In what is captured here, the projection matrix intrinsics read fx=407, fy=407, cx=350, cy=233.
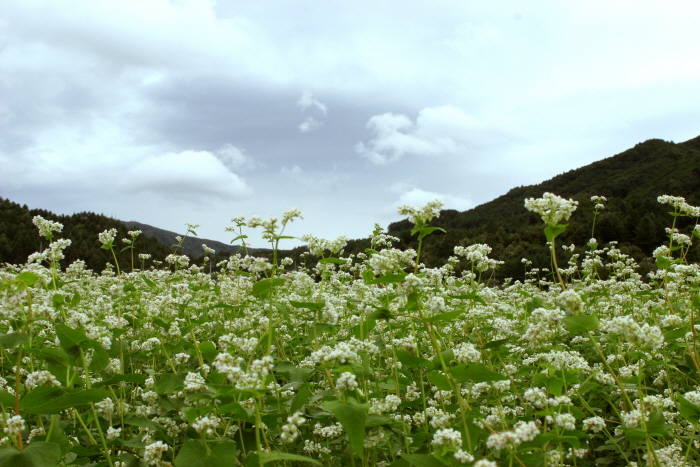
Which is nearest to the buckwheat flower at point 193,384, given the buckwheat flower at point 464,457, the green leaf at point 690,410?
the buckwheat flower at point 464,457

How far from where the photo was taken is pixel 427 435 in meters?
3.19

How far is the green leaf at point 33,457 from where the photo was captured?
8.42 ft

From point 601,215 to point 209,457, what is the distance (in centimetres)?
3553

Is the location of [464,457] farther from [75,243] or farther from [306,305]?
[75,243]

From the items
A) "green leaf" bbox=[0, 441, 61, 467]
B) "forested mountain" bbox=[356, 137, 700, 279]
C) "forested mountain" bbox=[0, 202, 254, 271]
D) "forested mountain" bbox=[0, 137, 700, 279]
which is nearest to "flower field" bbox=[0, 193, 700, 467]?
"green leaf" bbox=[0, 441, 61, 467]

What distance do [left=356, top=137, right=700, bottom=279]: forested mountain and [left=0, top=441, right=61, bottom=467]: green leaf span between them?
5.66m

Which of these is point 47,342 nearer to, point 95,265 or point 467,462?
point 467,462

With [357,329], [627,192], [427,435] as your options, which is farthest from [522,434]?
[627,192]

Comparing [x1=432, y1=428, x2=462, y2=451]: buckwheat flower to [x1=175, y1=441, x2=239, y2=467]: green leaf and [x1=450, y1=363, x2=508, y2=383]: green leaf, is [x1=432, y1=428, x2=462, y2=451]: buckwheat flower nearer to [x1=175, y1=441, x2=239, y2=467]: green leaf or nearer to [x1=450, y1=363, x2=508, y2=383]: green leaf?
[x1=450, y1=363, x2=508, y2=383]: green leaf

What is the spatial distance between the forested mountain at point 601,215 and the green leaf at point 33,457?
5662 mm

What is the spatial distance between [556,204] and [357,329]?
2797mm

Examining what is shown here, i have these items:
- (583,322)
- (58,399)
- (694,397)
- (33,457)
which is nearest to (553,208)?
(583,322)

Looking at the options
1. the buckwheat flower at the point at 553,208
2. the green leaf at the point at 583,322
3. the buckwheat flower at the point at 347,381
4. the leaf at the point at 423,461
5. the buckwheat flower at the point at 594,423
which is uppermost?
the buckwheat flower at the point at 553,208

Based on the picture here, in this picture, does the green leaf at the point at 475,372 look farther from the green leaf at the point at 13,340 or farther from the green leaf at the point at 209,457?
the green leaf at the point at 13,340
